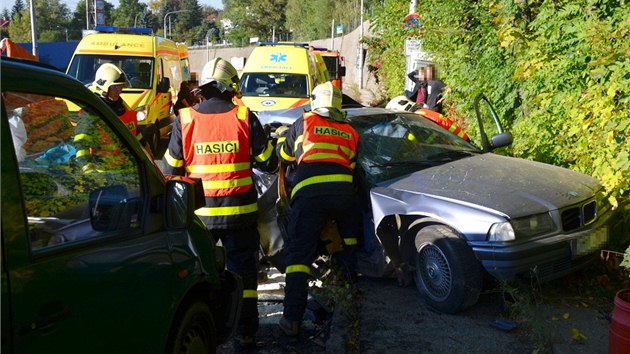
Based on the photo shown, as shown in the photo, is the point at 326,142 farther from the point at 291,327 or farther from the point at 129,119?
the point at 129,119

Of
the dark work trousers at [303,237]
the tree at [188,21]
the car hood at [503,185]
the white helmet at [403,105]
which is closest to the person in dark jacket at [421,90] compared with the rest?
the white helmet at [403,105]

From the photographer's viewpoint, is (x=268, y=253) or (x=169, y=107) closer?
(x=268, y=253)

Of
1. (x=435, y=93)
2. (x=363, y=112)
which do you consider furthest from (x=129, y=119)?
(x=435, y=93)

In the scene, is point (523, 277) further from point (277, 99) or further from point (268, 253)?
point (277, 99)

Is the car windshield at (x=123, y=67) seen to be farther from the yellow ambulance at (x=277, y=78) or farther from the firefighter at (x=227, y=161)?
the firefighter at (x=227, y=161)

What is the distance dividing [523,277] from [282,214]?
2.01 meters

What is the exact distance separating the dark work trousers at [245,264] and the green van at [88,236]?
96cm

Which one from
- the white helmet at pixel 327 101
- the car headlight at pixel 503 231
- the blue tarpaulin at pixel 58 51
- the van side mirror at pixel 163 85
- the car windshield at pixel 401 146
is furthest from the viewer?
the blue tarpaulin at pixel 58 51

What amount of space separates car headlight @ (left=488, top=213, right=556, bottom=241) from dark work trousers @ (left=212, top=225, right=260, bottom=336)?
1.71m

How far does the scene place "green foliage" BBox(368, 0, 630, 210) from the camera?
6074 millimetres

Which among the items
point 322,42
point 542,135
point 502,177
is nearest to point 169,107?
point 542,135

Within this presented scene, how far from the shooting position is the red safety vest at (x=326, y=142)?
199 inches

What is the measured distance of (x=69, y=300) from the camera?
2271 mm

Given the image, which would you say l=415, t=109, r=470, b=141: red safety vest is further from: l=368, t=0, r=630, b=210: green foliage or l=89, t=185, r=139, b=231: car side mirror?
l=89, t=185, r=139, b=231: car side mirror
